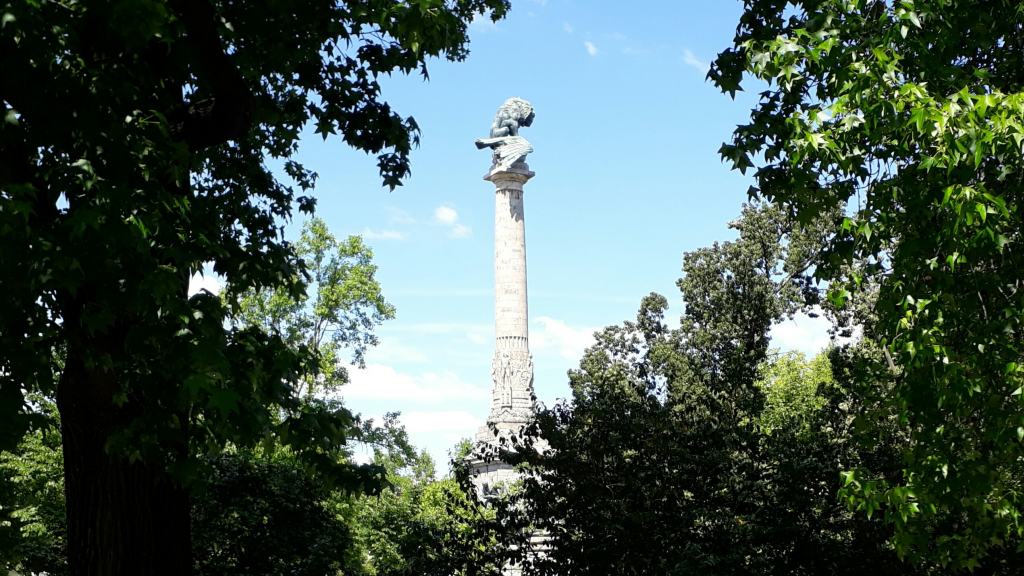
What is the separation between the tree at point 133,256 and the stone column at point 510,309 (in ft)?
99.3

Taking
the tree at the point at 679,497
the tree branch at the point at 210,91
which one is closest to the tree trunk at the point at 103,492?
the tree branch at the point at 210,91

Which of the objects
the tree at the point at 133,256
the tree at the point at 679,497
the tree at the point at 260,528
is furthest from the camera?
the tree at the point at 260,528

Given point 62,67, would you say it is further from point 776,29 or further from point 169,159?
point 776,29

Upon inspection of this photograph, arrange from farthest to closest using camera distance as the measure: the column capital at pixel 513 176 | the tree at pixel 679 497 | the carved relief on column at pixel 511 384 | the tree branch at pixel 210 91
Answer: the column capital at pixel 513 176 → the carved relief on column at pixel 511 384 → the tree at pixel 679 497 → the tree branch at pixel 210 91

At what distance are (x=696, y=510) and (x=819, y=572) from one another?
67.5 inches

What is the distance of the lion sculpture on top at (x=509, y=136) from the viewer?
40.8m

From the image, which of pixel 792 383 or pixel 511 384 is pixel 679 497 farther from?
pixel 792 383

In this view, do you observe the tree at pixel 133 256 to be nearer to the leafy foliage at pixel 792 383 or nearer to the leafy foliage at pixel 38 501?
the leafy foliage at pixel 38 501

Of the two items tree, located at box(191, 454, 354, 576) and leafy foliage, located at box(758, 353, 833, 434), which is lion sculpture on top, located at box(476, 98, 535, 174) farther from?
tree, located at box(191, 454, 354, 576)

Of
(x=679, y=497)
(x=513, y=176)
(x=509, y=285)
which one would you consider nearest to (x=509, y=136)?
(x=513, y=176)

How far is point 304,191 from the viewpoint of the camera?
12.0m

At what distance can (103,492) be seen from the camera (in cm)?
737

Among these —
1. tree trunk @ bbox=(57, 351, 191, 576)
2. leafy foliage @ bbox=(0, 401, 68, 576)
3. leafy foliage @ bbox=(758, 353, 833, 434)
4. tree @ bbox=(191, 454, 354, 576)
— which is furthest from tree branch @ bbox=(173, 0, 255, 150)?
leafy foliage @ bbox=(758, 353, 833, 434)

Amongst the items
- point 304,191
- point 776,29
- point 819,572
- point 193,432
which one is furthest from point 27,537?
point 776,29
